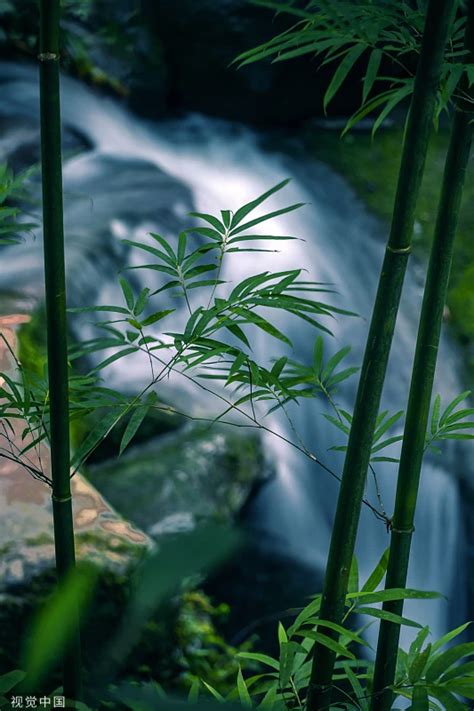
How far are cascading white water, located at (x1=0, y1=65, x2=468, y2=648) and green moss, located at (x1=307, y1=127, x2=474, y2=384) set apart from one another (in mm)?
150

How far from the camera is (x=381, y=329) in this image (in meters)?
0.91

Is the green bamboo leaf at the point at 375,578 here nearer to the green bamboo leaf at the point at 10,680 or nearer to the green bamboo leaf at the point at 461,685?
the green bamboo leaf at the point at 461,685

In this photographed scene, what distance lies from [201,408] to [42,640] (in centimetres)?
324

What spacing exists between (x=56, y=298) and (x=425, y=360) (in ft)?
1.44

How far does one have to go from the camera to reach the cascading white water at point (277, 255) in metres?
4.00

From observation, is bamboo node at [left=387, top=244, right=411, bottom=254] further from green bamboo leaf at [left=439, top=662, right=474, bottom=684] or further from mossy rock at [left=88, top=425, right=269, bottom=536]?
mossy rock at [left=88, top=425, right=269, bottom=536]

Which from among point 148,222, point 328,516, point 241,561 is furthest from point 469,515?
point 148,222

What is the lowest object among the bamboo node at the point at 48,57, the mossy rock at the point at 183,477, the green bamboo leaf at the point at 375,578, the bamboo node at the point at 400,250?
the green bamboo leaf at the point at 375,578

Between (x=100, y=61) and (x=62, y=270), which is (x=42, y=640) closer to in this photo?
(x=62, y=270)

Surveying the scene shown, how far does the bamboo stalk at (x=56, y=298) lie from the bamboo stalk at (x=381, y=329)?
30 cm

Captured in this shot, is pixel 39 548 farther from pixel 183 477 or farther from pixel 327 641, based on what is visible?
pixel 327 641

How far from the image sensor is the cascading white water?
4.00 metres

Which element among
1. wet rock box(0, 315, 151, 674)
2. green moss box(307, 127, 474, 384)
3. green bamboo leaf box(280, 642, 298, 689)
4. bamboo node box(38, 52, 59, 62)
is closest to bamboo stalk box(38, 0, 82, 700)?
bamboo node box(38, 52, 59, 62)

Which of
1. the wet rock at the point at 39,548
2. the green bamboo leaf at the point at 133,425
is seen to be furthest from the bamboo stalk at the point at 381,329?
the wet rock at the point at 39,548
